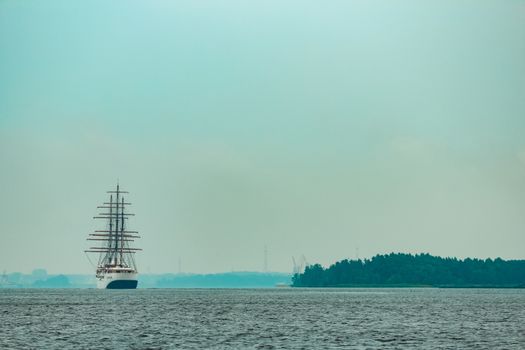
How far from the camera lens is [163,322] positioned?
12694 cm

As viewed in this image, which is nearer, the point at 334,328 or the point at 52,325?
the point at 334,328

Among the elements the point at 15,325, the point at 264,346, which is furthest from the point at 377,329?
the point at 15,325

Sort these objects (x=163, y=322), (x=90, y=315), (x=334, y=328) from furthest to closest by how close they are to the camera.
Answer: (x=90, y=315) → (x=163, y=322) → (x=334, y=328)

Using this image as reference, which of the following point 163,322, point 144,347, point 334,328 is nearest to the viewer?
point 144,347

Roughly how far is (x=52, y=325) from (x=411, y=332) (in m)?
44.9

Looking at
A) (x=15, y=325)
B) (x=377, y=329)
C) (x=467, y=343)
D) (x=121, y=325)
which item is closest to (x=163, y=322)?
(x=121, y=325)

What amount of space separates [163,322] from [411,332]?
36398mm

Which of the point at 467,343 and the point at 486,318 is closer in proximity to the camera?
the point at 467,343

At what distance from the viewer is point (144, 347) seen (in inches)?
3383

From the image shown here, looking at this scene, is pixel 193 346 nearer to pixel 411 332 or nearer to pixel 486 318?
pixel 411 332

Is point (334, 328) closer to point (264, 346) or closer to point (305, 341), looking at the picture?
point (305, 341)

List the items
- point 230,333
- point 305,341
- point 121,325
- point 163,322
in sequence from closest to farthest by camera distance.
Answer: point 305,341 < point 230,333 < point 121,325 < point 163,322

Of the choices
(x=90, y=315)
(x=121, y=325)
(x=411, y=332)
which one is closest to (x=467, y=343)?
(x=411, y=332)

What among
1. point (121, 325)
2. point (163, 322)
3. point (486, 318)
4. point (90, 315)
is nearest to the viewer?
point (121, 325)
